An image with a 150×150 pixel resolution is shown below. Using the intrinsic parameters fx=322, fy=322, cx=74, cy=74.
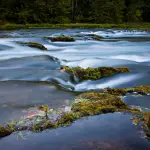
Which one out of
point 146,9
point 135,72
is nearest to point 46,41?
point 135,72

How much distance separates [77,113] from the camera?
5371 mm

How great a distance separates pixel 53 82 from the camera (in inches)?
316

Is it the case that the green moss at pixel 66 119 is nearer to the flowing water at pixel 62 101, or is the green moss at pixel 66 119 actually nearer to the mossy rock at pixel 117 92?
the flowing water at pixel 62 101

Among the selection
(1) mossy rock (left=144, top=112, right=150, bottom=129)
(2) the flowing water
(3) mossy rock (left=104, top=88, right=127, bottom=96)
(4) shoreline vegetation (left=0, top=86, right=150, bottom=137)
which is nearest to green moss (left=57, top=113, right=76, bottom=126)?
(4) shoreline vegetation (left=0, top=86, right=150, bottom=137)

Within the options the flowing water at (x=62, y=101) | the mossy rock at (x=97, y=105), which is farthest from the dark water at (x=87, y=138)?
the mossy rock at (x=97, y=105)

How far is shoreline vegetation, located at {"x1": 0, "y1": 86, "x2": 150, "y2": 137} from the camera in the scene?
4871mm

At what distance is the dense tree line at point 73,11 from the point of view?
41.1 m

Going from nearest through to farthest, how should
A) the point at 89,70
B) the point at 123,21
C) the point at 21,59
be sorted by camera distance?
the point at 89,70, the point at 21,59, the point at 123,21

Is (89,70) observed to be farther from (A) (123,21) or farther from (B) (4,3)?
(A) (123,21)

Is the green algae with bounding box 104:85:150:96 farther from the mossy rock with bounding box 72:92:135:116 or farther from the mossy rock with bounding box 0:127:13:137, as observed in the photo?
the mossy rock with bounding box 0:127:13:137

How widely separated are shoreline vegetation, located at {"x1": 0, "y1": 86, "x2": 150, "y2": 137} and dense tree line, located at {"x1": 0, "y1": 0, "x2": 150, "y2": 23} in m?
34.4

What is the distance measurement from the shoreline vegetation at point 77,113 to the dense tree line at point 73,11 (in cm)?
3443

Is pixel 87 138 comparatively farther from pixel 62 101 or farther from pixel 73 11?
pixel 73 11

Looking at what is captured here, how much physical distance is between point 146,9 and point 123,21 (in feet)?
16.0
